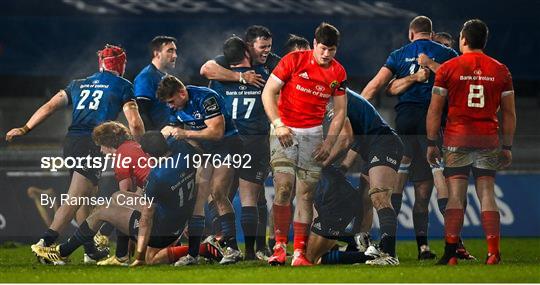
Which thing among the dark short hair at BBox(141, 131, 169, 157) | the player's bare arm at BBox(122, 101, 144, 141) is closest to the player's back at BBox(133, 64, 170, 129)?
the player's bare arm at BBox(122, 101, 144, 141)

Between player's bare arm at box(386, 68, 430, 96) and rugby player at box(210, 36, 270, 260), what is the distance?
1.15 metres

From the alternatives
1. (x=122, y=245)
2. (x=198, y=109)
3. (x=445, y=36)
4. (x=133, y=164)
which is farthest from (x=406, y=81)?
(x=122, y=245)

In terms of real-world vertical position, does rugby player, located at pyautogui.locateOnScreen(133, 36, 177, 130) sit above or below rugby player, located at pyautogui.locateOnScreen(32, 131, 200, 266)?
above

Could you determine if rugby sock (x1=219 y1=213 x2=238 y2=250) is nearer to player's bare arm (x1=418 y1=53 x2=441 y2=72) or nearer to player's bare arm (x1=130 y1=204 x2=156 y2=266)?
player's bare arm (x1=130 y1=204 x2=156 y2=266)

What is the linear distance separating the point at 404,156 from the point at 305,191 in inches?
64.4

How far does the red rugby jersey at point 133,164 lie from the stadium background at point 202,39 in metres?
2.33

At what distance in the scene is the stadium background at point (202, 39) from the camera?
575 inches

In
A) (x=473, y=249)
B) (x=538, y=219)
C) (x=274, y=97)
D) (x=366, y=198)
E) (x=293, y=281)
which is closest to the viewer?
(x=293, y=281)

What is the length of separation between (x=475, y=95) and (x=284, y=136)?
1583mm

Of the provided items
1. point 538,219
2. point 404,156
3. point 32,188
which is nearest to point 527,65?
point 538,219

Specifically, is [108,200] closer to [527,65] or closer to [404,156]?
[404,156]

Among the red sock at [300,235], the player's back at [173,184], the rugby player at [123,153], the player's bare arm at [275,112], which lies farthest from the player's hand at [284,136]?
the rugby player at [123,153]

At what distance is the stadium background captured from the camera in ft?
47.9

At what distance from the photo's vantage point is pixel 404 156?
12297mm
